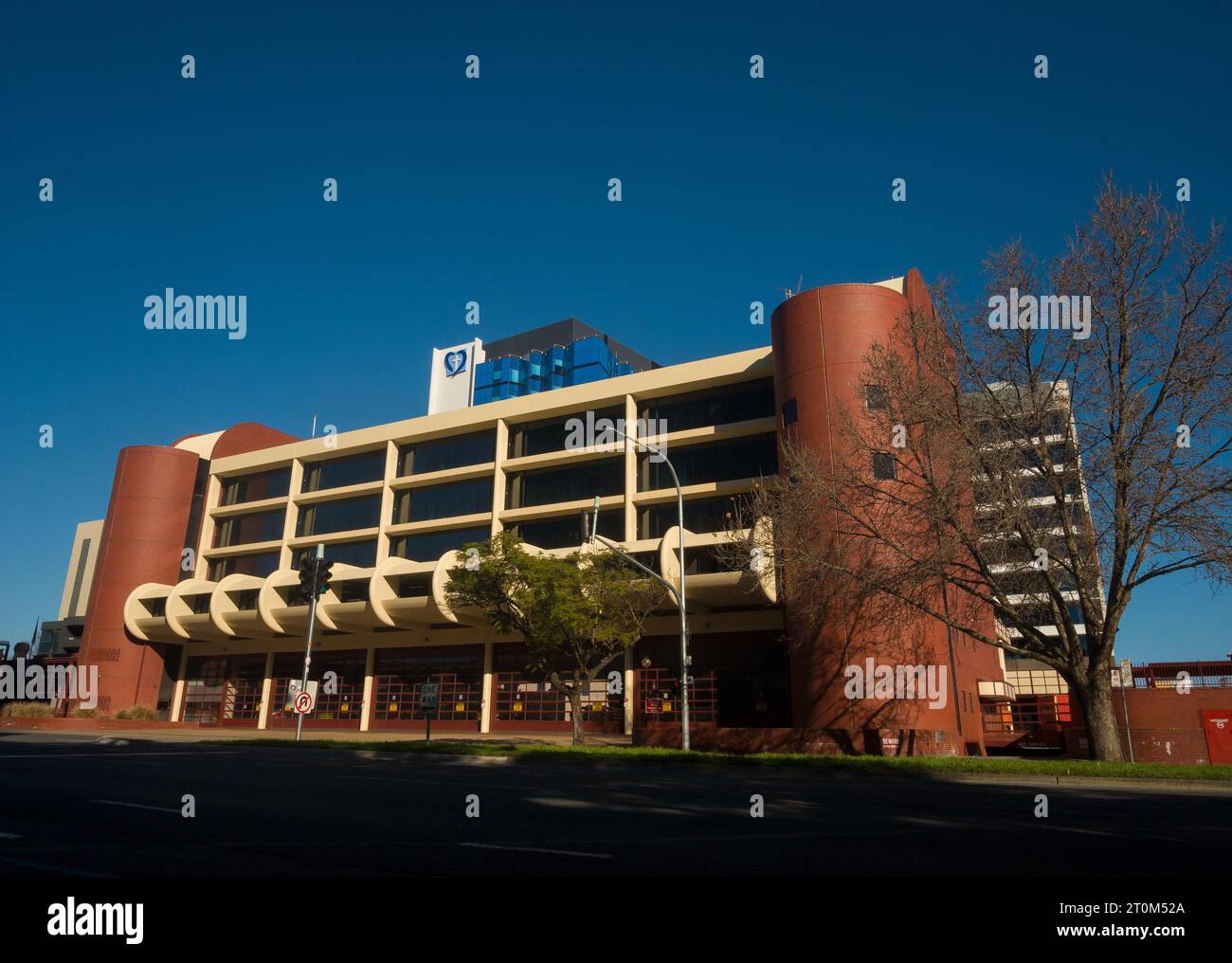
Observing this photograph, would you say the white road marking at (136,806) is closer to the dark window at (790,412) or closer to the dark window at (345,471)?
the dark window at (790,412)

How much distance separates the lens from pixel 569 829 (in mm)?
8031

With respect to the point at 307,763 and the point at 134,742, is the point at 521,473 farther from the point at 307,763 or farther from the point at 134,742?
the point at 307,763

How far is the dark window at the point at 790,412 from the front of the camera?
106 ft

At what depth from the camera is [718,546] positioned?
2961 centimetres

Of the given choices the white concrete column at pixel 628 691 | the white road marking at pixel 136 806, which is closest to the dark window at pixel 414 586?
the white concrete column at pixel 628 691

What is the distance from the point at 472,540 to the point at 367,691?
10411 mm

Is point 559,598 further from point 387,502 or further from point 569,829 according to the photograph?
point 387,502

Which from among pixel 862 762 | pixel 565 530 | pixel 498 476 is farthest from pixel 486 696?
pixel 862 762

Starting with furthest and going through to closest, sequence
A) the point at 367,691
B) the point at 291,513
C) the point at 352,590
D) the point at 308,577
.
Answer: the point at 291,513 < the point at 367,691 < the point at 352,590 < the point at 308,577

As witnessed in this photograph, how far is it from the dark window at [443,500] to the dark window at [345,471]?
9.67 feet

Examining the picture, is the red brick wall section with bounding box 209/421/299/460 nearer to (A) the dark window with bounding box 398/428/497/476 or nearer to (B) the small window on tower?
(A) the dark window with bounding box 398/428/497/476
